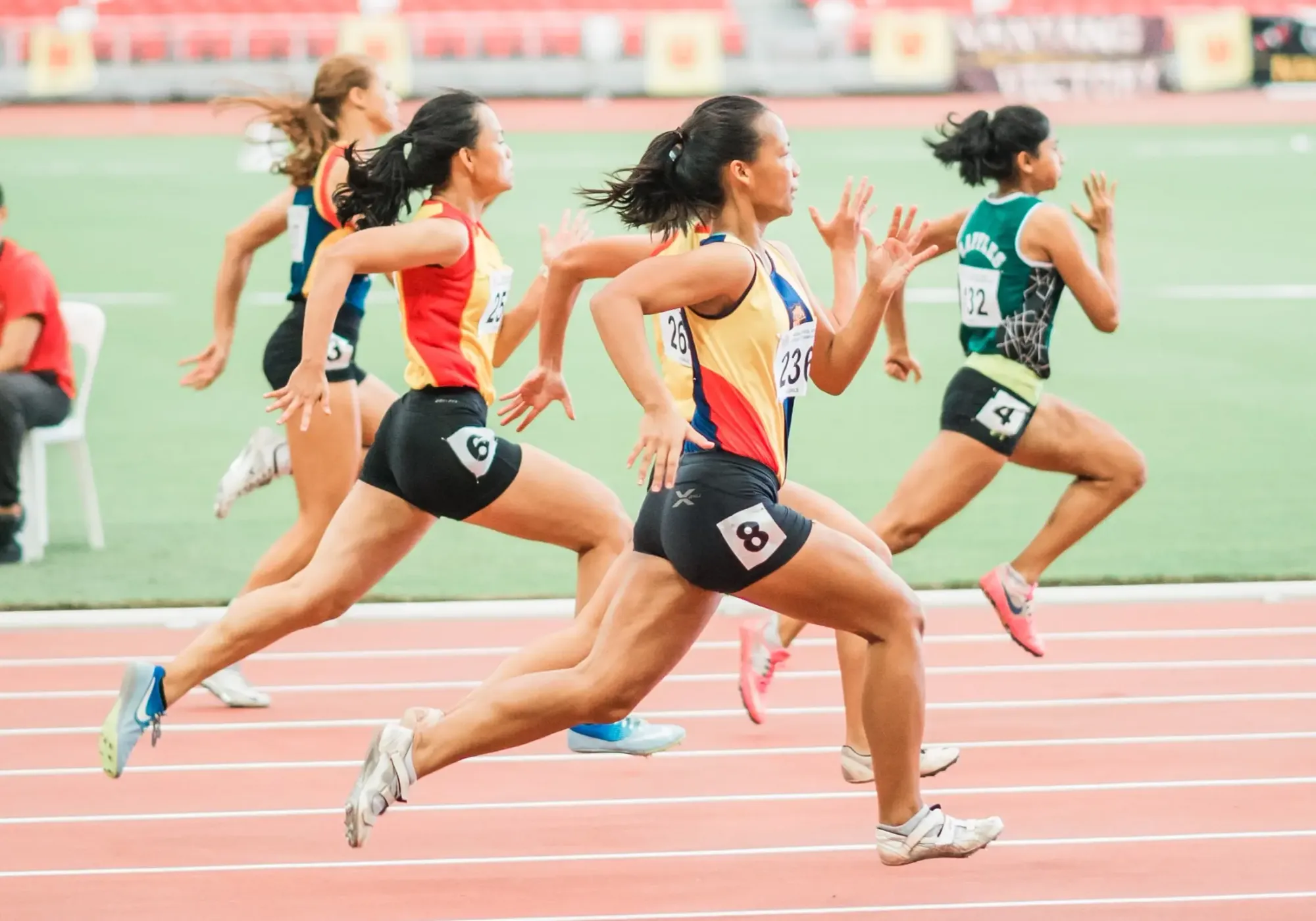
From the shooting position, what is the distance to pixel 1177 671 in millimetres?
7016

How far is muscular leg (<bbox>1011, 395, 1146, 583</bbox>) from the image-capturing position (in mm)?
6828

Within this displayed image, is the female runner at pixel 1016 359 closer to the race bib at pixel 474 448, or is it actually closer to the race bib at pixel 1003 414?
the race bib at pixel 1003 414

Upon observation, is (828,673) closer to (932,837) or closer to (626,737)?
(626,737)

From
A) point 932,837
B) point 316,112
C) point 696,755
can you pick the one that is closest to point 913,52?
point 316,112

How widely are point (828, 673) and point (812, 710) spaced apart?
0.51m

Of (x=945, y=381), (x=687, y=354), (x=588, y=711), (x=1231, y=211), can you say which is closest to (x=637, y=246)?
(x=687, y=354)

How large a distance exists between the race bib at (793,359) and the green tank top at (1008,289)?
2.20 metres

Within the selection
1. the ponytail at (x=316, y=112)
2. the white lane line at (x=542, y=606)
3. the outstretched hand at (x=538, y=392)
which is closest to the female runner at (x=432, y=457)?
Result: the outstretched hand at (x=538, y=392)

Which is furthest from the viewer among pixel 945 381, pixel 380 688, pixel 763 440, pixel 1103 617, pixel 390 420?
pixel 945 381

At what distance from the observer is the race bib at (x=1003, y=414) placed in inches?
264

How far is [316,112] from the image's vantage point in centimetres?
676

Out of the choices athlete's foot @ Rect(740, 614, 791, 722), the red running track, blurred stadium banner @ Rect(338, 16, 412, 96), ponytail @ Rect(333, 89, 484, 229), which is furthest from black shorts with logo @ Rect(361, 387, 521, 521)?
blurred stadium banner @ Rect(338, 16, 412, 96)

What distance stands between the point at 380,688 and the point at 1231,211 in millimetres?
15011

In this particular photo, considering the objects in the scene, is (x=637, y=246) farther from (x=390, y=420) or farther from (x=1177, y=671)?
(x=1177, y=671)
